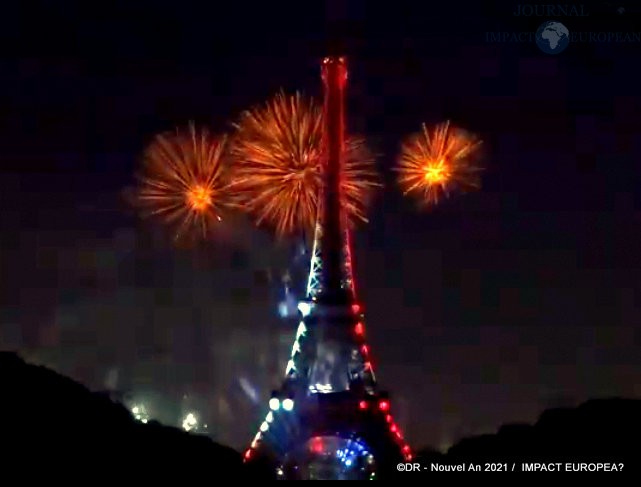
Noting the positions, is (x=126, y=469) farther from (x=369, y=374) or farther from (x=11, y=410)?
(x=369, y=374)

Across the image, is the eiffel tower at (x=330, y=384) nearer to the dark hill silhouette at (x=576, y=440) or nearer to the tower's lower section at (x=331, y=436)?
the tower's lower section at (x=331, y=436)

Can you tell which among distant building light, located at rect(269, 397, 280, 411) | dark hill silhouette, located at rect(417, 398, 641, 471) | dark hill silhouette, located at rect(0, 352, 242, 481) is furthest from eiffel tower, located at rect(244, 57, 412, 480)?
dark hill silhouette, located at rect(0, 352, 242, 481)

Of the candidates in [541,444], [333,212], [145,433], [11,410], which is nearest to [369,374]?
[333,212]

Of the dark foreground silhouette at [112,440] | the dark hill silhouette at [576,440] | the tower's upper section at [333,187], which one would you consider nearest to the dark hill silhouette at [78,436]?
the dark foreground silhouette at [112,440]

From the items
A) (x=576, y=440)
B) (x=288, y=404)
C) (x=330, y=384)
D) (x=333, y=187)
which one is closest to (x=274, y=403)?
(x=288, y=404)

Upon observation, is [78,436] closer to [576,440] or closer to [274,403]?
[576,440]

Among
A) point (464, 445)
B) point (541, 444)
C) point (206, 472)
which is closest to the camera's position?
point (206, 472)

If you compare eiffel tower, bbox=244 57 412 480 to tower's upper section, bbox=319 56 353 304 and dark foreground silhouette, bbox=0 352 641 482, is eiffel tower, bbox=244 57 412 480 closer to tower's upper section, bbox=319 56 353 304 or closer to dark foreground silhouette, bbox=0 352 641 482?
tower's upper section, bbox=319 56 353 304
